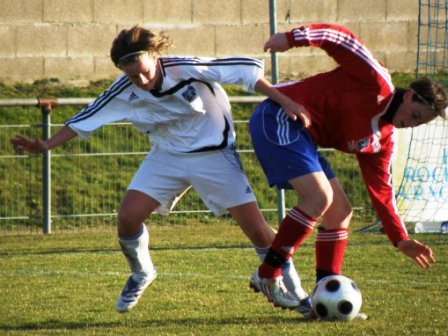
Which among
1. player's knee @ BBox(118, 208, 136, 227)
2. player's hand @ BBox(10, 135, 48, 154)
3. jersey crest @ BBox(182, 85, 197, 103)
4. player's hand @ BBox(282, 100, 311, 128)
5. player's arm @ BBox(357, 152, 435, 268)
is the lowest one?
player's knee @ BBox(118, 208, 136, 227)

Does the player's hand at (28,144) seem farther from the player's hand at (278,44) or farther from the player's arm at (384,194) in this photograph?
the player's arm at (384,194)

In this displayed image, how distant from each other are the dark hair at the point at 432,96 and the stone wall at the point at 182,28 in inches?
360

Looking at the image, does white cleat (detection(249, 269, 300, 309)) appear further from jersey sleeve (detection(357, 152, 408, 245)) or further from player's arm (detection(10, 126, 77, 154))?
player's arm (detection(10, 126, 77, 154))

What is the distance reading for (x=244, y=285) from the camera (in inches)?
342

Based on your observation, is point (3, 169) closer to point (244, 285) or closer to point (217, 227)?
point (217, 227)

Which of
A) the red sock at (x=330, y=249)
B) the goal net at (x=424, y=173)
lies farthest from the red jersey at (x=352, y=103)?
the goal net at (x=424, y=173)

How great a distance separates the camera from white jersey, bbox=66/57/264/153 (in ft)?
23.8

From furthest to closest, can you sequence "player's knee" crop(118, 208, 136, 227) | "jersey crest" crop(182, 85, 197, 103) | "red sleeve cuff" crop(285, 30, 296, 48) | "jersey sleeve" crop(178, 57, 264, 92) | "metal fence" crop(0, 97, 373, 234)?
"metal fence" crop(0, 97, 373, 234)
"player's knee" crop(118, 208, 136, 227)
"jersey crest" crop(182, 85, 197, 103)
"jersey sleeve" crop(178, 57, 264, 92)
"red sleeve cuff" crop(285, 30, 296, 48)

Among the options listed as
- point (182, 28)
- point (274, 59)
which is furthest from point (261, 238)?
point (182, 28)

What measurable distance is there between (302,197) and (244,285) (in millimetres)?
1905

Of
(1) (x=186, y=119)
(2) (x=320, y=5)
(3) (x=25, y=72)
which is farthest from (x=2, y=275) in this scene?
(2) (x=320, y=5)

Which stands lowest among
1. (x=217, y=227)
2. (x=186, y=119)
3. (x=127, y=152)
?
(x=217, y=227)

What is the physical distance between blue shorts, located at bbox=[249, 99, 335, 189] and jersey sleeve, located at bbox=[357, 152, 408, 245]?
307 millimetres

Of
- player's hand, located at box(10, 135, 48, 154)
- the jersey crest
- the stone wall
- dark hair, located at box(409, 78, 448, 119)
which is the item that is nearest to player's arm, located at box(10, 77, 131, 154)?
player's hand, located at box(10, 135, 48, 154)
